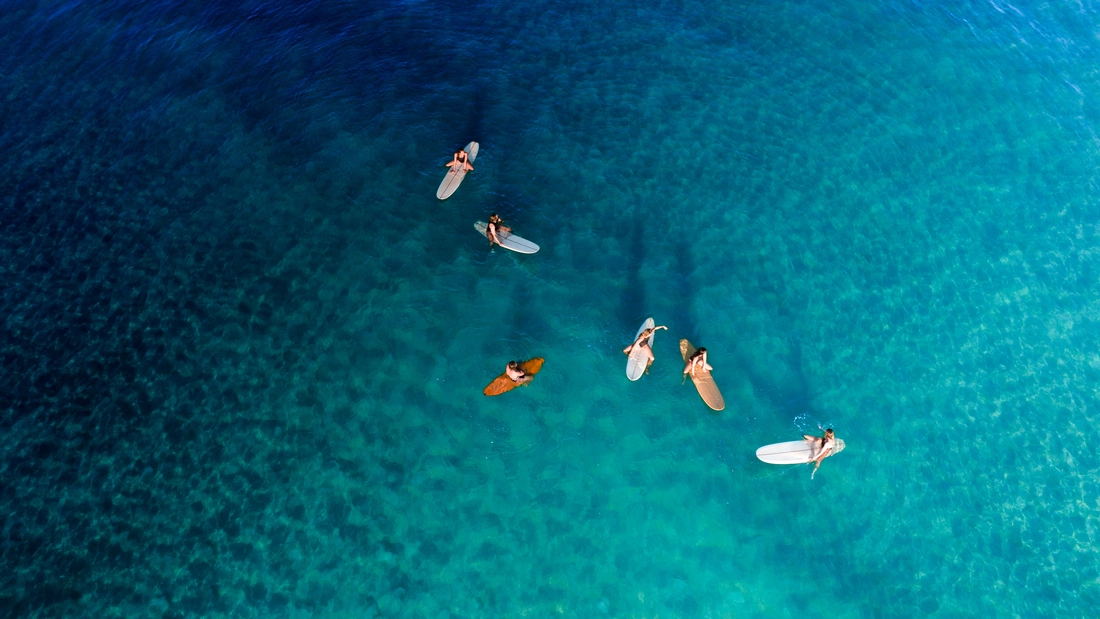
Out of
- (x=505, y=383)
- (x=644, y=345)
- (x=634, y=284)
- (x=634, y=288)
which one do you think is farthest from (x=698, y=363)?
(x=505, y=383)

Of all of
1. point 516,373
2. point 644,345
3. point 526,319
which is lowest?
point 526,319

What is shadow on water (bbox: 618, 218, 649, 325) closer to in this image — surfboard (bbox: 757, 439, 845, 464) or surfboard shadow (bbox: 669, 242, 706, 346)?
surfboard shadow (bbox: 669, 242, 706, 346)

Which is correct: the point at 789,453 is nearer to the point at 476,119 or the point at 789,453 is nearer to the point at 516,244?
the point at 516,244

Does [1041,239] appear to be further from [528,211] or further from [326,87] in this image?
[326,87]

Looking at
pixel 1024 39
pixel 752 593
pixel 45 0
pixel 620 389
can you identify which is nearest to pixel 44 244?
pixel 45 0

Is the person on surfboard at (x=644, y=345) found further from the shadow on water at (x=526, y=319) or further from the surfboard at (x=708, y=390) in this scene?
the shadow on water at (x=526, y=319)

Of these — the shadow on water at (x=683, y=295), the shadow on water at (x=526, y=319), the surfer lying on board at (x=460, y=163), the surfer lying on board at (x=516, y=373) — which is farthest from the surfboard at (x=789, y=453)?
the surfer lying on board at (x=460, y=163)
